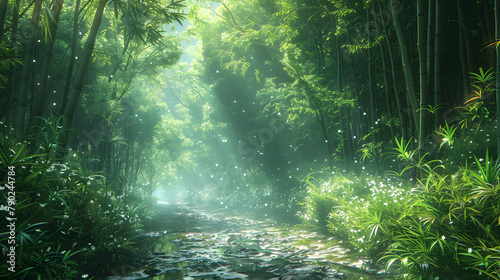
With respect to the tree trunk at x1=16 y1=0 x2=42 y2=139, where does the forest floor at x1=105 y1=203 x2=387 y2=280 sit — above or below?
below

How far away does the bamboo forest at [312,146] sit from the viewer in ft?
8.07

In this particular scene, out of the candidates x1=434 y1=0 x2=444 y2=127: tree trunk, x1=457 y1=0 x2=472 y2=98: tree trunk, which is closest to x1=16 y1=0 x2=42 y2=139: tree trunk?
x1=434 y1=0 x2=444 y2=127: tree trunk

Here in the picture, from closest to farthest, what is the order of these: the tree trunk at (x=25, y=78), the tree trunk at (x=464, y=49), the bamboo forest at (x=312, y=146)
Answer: the bamboo forest at (x=312, y=146)
the tree trunk at (x=25, y=78)
the tree trunk at (x=464, y=49)

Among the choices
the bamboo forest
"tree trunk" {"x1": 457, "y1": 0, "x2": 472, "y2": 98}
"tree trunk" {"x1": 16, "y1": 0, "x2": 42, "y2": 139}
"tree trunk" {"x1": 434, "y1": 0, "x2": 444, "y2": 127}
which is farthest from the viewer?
"tree trunk" {"x1": 457, "y1": 0, "x2": 472, "y2": 98}

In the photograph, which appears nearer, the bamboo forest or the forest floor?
the bamboo forest

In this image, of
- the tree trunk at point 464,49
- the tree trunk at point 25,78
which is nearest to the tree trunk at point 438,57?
the tree trunk at point 464,49

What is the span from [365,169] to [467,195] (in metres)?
4.38

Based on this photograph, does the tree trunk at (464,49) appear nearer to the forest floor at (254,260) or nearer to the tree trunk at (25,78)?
the forest floor at (254,260)

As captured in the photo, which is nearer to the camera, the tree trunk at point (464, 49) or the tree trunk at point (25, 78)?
the tree trunk at point (25, 78)

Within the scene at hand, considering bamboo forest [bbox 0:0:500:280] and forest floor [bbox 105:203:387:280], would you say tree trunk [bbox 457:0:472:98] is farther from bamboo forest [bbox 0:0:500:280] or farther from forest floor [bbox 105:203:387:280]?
forest floor [bbox 105:203:387:280]

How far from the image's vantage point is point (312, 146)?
34.1 ft

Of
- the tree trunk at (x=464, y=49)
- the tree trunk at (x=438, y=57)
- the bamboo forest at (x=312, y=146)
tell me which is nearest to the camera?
Result: the bamboo forest at (x=312, y=146)

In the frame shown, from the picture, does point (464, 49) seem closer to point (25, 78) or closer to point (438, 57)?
point (438, 57)

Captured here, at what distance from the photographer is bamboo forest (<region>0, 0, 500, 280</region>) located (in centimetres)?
246
